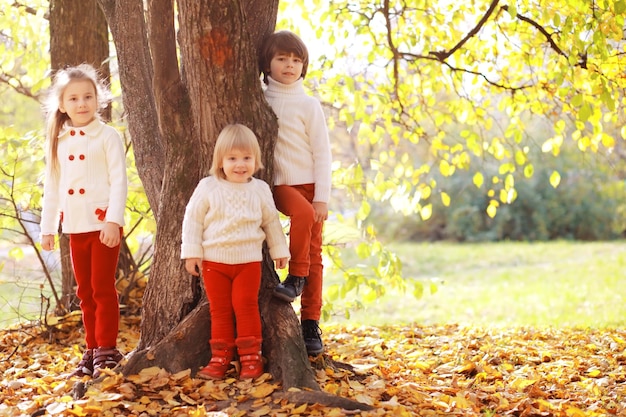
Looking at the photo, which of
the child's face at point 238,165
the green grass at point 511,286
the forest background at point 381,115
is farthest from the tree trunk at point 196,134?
the green grass at point 511,286

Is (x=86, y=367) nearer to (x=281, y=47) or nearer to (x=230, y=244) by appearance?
(x=230, y=244)

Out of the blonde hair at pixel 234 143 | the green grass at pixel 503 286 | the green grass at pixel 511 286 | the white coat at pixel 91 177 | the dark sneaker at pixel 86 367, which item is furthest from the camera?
the green grass at pixel 511 286

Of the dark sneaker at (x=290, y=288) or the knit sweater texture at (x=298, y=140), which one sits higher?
the knit sweater texture at (x=298, y=140)

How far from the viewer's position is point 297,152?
348cm

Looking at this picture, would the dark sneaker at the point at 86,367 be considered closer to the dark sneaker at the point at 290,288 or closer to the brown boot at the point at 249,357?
the brown boot at the point at 249,357

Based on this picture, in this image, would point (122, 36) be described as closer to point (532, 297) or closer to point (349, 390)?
point (349, 390)

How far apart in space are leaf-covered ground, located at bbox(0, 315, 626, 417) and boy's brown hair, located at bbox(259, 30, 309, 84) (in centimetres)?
149

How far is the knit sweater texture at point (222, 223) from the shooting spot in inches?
124

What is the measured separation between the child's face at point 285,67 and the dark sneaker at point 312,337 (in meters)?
1.22

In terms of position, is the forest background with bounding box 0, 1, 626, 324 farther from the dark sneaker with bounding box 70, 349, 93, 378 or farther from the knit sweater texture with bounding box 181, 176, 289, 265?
the knit sweater texture with bounding box 181, 176, 289, 265

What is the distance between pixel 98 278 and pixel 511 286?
31.6 feet

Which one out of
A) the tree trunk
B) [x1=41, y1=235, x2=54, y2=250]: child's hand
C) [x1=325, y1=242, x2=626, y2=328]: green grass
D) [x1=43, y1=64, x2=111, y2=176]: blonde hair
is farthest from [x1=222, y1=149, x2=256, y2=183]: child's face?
[x1=325, y1=242, x2=626, y2=328]: green grass

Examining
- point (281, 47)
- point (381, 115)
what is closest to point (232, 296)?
point (281, 47)

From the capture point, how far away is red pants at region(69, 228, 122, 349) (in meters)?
3.42
